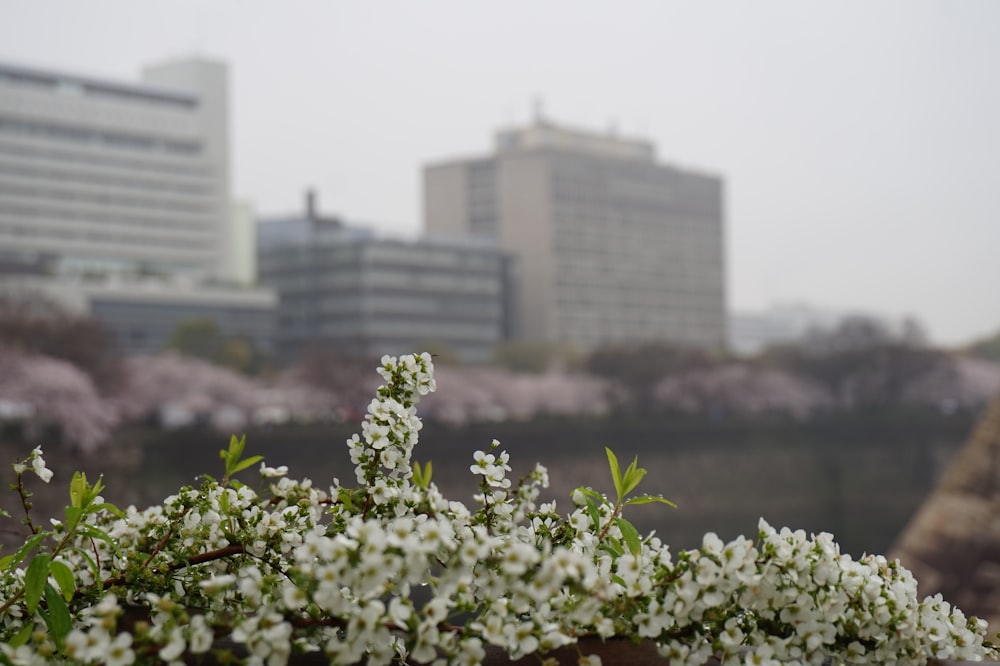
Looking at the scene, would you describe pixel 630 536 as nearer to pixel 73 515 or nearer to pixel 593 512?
pixel 593 512

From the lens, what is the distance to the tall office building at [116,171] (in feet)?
200

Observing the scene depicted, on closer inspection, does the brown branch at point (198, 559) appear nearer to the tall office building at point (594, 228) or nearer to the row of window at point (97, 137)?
the row of window at point (97, 137)

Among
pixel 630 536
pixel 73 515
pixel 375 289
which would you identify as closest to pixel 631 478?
pixel 630 536

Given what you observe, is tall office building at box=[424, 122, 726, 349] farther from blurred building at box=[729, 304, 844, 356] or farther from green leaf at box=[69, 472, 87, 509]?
green leaf at box=[69, 472, 87, 509]

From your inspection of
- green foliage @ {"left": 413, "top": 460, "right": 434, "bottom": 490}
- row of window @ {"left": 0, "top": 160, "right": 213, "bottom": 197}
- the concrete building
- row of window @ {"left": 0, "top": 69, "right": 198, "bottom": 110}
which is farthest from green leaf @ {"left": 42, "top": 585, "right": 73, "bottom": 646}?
row of window @ {"left": 0, "top": 69, "right": 198, "bottom": 110}

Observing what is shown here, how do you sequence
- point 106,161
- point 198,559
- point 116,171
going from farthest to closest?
point 116,171
point 106,161
point 198,559

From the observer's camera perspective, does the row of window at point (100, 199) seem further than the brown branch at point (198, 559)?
Yes

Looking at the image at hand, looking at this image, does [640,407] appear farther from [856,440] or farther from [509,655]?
[509,655]

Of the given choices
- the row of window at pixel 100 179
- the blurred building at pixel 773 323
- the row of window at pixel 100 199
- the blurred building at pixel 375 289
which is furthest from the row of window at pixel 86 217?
the blurred building at pixel 773 323

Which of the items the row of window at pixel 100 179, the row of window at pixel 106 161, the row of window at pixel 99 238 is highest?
the row of window at pixel 106 161

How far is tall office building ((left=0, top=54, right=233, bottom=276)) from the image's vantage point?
200ft

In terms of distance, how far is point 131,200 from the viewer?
64.8m

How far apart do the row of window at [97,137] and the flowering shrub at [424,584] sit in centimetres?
6331

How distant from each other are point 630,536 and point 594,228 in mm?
76969
